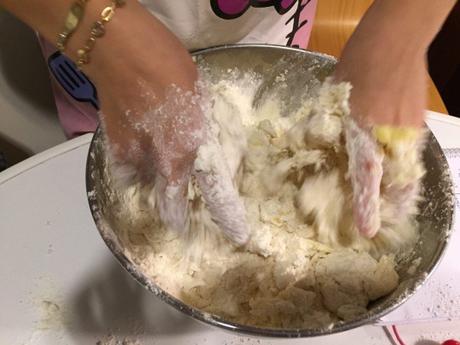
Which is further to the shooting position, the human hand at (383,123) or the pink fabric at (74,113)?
the pink fabric at (74,113)

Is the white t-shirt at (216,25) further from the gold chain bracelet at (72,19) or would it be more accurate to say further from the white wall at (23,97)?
the gold chain bracelet at (72,19)

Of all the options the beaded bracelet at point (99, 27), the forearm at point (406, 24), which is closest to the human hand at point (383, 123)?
the forearm at point (406, 24)

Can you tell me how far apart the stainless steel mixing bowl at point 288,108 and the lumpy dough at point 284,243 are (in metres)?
0.03

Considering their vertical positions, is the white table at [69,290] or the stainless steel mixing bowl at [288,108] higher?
the stainless steel mixing bowl at [288,108]

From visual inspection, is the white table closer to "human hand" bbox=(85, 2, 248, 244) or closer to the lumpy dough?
the lumpy dough

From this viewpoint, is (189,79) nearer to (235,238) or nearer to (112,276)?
(235,238)

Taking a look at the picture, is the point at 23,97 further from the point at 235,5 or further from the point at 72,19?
the point at 72,19

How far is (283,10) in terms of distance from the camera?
85 centimetres

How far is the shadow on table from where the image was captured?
2.24 ft

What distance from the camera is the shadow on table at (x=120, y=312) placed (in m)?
0.68

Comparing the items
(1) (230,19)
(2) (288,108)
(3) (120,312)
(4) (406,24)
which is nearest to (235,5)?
(1) (230,19)

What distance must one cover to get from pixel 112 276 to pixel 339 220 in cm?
31

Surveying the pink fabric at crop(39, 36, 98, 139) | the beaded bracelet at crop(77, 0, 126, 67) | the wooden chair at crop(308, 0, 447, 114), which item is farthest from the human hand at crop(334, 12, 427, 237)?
the wooden chair at crop(308, 0, 447, 114)

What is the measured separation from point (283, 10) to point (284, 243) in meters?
0.38
